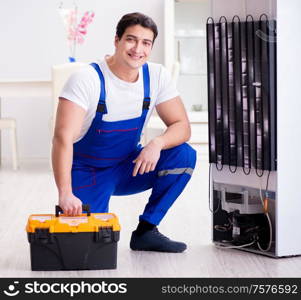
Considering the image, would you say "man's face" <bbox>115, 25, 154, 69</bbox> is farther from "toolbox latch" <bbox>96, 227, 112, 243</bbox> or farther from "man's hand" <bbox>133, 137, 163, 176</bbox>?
"toolbox latch" <bbox>96, 227, 112, 243</bbox>

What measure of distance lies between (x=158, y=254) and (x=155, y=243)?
2.1 inches

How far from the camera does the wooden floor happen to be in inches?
107

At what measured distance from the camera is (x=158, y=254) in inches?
119

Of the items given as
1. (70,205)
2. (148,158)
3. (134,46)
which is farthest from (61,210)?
(134,46)

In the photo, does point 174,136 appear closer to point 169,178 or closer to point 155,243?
point 169,178

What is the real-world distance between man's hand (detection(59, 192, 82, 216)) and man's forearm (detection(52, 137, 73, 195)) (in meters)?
0.02

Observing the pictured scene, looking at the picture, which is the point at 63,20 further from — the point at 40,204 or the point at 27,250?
the point at 27,250

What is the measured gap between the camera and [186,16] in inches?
270

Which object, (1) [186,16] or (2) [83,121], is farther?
(1) [186,16]

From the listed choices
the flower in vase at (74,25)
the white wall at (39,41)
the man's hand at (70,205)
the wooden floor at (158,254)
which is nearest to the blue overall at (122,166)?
the wooden floor at (158,254)

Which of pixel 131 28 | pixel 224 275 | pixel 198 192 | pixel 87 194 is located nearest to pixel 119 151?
pixel 87 194

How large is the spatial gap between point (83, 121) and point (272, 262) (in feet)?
2.98

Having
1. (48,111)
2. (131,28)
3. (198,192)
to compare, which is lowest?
(198,192)

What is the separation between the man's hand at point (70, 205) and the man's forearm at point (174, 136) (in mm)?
429
